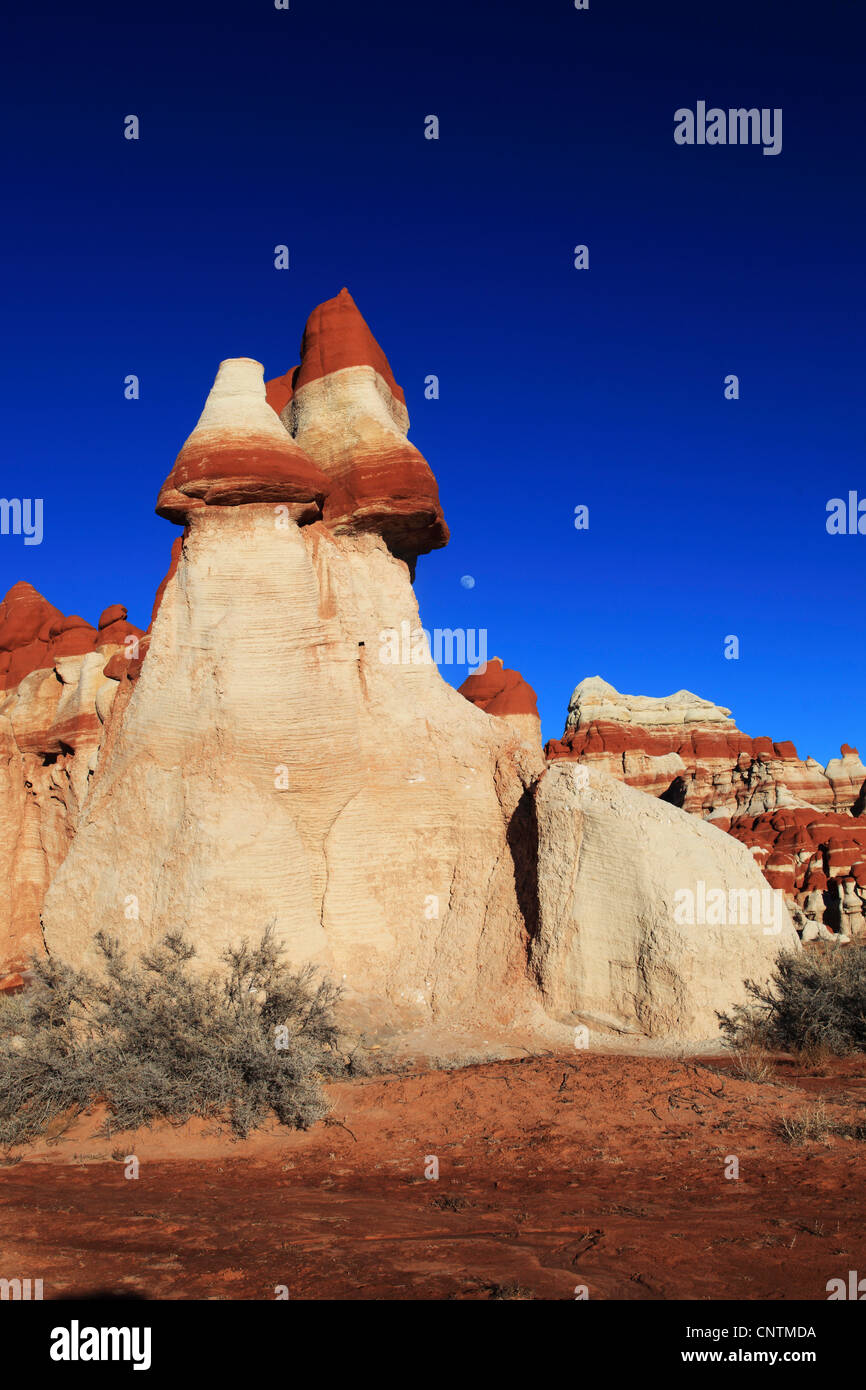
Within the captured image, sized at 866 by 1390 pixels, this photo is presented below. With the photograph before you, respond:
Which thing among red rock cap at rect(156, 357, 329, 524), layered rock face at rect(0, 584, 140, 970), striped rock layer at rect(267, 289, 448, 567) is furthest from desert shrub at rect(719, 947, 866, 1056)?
layered rock face at rect(0, 584, 140, 970)

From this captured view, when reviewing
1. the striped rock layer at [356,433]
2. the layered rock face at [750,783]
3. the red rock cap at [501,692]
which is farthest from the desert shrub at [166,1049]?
the layered rock face at [750,783]

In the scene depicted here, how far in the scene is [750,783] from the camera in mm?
60188

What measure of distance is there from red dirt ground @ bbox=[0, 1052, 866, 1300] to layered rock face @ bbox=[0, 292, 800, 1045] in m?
1.80

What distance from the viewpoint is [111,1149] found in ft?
25.1

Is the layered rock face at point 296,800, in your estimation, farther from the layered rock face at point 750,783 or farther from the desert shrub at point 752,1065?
the layered rock face at point 750,783

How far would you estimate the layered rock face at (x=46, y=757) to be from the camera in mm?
20219

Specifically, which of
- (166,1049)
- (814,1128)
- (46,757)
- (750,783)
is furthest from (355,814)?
(750,783)

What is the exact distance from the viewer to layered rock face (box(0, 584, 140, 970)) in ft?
66.3

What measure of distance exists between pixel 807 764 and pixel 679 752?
11.7 metres

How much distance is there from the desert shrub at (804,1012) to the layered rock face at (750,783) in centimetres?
2347

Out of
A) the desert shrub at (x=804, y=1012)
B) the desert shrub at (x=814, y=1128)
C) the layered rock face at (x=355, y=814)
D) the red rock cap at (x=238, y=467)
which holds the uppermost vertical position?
the red rock cap at (x=238, y=467)
